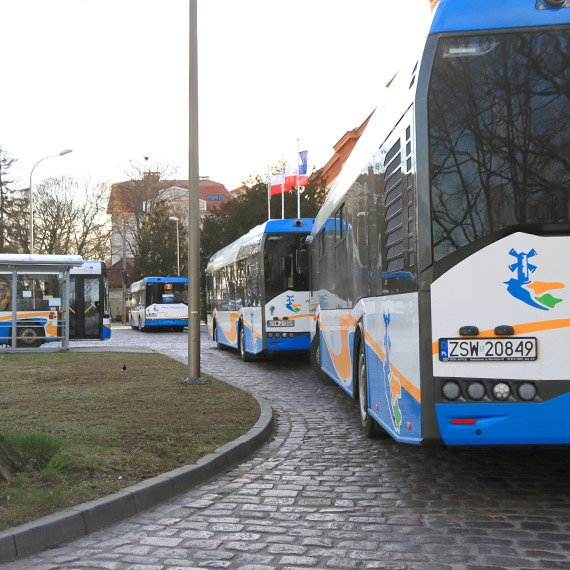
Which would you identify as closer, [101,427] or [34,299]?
[101,427]

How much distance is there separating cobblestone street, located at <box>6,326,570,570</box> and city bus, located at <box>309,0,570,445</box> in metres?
0.64

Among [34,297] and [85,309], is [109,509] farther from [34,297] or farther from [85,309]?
[85,309]

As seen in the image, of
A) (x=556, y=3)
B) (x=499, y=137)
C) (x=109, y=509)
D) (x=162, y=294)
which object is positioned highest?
(x=556, y=3)

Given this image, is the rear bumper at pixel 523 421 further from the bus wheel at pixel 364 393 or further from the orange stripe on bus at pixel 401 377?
the bus wheel at pixel 364 393

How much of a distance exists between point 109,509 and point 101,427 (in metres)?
3.12

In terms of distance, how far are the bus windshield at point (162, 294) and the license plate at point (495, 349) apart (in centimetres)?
4186

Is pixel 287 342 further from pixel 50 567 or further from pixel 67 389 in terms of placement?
pixel 50 567

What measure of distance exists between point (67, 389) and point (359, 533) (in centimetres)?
829

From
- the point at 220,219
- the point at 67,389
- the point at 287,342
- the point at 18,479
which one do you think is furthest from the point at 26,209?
the point at 18,479

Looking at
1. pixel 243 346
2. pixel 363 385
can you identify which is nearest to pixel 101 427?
pixel 363 385

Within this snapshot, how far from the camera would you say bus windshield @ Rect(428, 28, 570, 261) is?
529cm

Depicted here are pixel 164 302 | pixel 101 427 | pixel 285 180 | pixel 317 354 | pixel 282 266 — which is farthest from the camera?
pixel 164 302

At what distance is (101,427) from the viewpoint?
8516mm

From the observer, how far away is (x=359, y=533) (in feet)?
17.0
